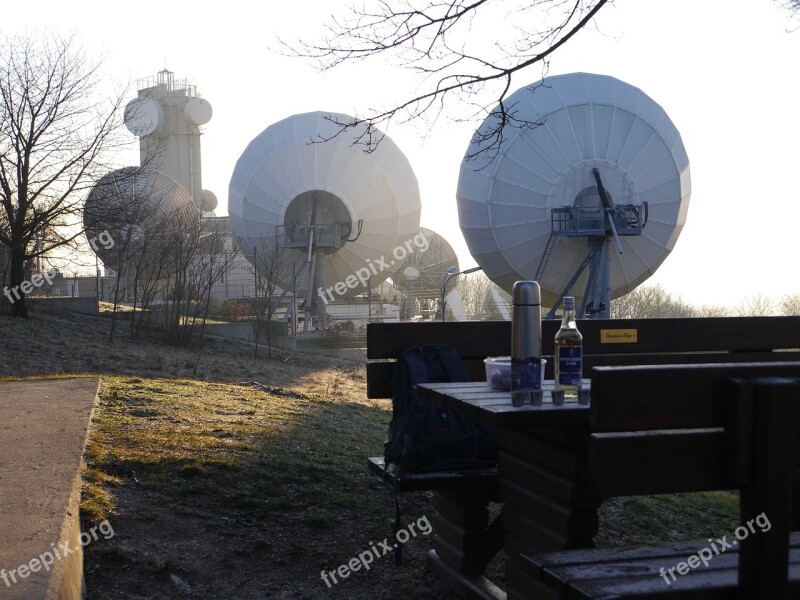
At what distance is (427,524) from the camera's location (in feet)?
16.8

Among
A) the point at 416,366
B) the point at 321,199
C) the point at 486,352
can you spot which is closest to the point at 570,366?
the point at 416,366

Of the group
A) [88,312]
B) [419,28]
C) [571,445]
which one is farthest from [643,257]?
[571,445]

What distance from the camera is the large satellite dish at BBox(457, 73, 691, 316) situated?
23.9 metres

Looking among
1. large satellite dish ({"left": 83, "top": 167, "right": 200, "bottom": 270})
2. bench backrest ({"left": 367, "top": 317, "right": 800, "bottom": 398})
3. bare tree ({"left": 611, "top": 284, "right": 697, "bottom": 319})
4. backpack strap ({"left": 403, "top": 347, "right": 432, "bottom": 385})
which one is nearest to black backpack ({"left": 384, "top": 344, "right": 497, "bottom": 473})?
backpack strap ({"left": 403, "top": 347, "right": 432, "bottom": 385})

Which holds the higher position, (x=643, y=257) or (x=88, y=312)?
(x=643, y=257)

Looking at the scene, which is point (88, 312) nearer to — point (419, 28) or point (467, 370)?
point (419, 28)

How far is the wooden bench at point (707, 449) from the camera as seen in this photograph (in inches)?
89.4

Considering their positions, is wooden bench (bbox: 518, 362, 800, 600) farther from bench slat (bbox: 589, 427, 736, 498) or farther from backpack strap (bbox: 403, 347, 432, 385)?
backpack strap (bbox: 403, 347, 432, 385)

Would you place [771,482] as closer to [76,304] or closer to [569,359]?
[569,359]

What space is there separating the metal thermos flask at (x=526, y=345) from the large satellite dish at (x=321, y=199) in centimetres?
2889

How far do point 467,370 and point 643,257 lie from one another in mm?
21851

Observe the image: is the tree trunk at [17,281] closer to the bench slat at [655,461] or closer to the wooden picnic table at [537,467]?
the wooden picnic table at [537,467]

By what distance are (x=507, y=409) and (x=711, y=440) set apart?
28.4 inches

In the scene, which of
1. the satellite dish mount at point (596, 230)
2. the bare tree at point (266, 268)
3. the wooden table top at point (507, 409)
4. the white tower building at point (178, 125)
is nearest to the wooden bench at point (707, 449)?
the wooden table top at point (507, 409)
